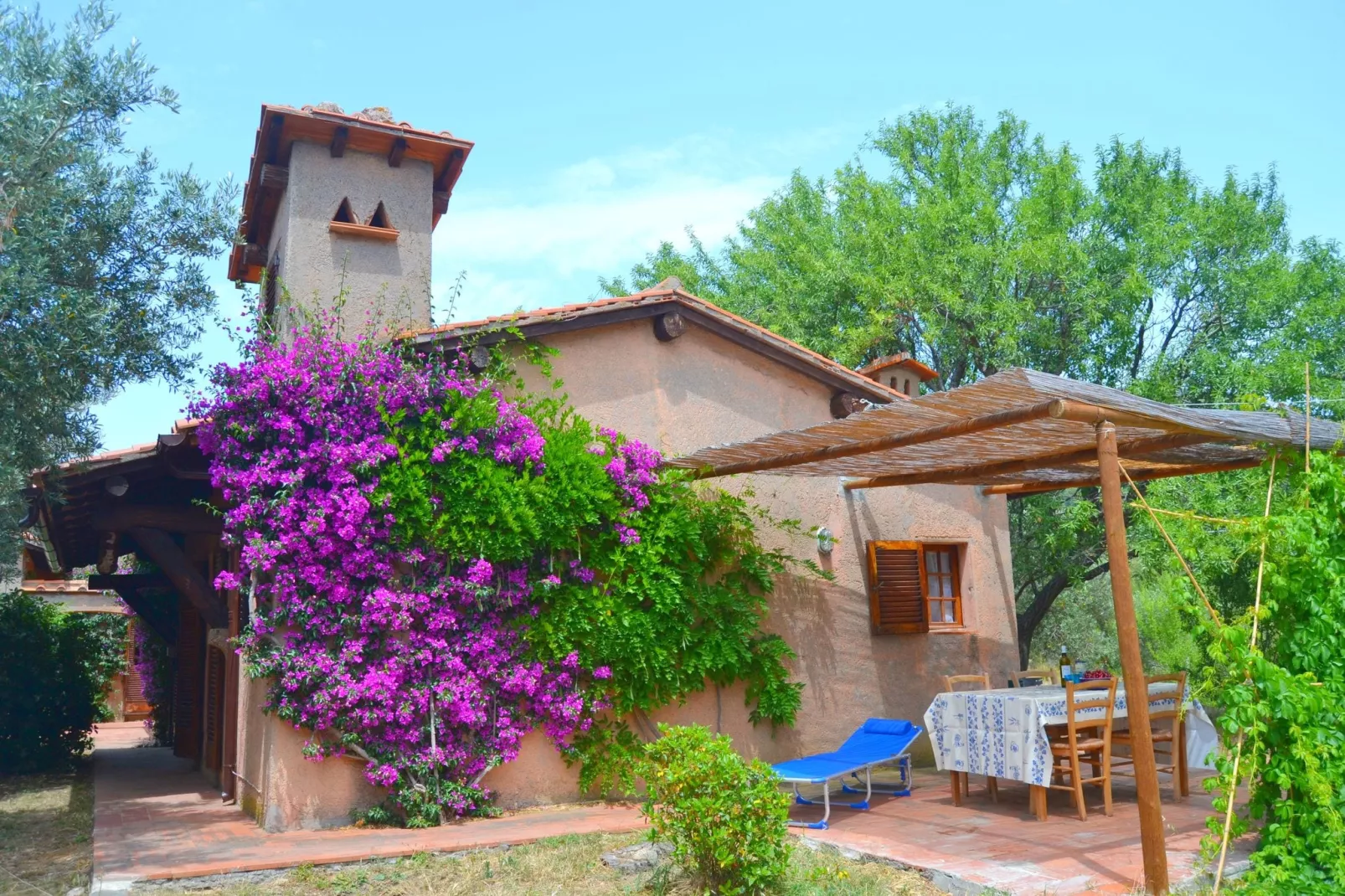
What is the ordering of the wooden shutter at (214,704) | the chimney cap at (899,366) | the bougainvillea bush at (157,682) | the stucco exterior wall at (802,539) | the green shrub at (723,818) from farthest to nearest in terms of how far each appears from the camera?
the bougainvillea bush at (157,682)
the chimney cap at (899,366)
the wooden shutter at (214,704)
the stucco exterior wall at (802,539)
the green shrub at (723,818)

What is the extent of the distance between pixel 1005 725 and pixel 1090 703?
2.00 ft

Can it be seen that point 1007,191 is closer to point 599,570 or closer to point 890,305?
point 890,305

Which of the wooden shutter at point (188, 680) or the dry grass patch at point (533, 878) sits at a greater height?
the wooden shutter at point (188, 680)

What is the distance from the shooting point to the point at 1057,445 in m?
7.96

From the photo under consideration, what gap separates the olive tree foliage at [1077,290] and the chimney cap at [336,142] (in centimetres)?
877

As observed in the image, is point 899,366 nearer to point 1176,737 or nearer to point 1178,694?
point 1178,694

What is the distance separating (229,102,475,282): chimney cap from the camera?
948cm

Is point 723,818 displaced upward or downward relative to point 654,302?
downward

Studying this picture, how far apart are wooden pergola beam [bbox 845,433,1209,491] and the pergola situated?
0.01 metres

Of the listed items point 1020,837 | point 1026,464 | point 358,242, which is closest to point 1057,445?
point 1026,464

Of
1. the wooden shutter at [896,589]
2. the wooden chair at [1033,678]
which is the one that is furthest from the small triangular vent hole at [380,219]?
the wooden chair at [1033,678]

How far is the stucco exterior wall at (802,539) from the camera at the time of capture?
31.8 ft

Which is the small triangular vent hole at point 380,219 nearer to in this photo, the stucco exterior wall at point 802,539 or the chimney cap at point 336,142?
the chimney cap at point 336,142

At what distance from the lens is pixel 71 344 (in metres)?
7.73
